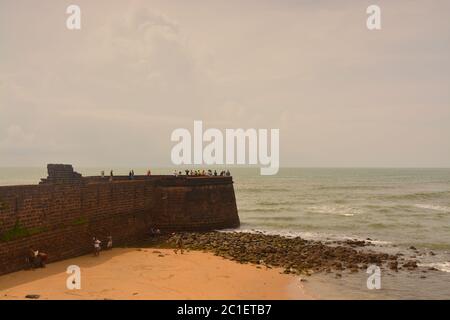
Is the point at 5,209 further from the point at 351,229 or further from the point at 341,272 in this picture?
the point at 351,229

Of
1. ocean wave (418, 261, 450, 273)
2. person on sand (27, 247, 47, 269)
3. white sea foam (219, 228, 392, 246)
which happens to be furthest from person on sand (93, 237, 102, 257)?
ocean wave (418, 261, 450, 273)

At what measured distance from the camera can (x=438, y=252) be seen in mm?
25938

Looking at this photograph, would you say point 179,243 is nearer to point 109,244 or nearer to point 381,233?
point 109,244

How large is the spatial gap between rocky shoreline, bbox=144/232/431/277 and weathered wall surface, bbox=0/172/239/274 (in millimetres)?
1808

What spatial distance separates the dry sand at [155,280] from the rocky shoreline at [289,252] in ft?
4.60

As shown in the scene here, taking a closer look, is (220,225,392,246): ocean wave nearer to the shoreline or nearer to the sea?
the sea

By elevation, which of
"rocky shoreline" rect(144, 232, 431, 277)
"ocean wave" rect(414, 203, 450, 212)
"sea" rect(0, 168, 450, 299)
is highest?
"rocky shoreline" rect(144, 232, 431, 277)

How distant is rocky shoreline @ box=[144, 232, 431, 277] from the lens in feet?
67.7

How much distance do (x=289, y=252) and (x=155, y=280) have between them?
27.9 ft

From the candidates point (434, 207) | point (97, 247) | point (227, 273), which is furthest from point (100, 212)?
point (434, 207)

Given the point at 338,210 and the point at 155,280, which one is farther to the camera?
the point at 338,210

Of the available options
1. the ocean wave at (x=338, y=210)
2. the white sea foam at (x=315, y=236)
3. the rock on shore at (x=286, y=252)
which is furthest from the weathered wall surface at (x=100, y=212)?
the ocean wave at (x=338, y=210)

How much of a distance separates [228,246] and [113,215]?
21.2 ft

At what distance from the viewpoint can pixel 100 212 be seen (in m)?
22.2
